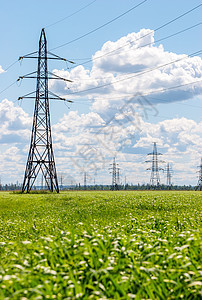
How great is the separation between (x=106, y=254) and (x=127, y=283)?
1.15m

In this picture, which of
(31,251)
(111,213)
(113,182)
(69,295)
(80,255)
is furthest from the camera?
(113,182)

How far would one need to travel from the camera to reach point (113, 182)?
105938 millimetres

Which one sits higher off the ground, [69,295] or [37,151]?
[37,151]

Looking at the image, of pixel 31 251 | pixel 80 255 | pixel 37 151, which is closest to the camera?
pixel 80 255

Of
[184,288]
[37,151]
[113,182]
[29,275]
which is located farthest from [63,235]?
[113,182]

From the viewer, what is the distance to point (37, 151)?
A: 151ft

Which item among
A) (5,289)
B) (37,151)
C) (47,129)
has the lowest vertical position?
(5,289)

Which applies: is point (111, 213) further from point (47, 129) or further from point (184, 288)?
point (47, 129)

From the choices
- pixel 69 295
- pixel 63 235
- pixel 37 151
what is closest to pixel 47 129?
pixel 37 151

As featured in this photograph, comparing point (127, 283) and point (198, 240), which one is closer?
point (127, 283)

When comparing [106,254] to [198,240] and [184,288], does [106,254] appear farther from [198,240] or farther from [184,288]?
[198,240]

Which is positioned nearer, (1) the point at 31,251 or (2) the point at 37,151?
(1) the point at 31,251

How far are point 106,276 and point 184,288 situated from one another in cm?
135

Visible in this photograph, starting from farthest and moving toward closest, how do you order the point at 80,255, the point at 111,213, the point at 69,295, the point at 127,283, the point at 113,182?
the point at 113,182
the point at 111,213
the point at 80,255
the point at 127,283
the point at 69,295
